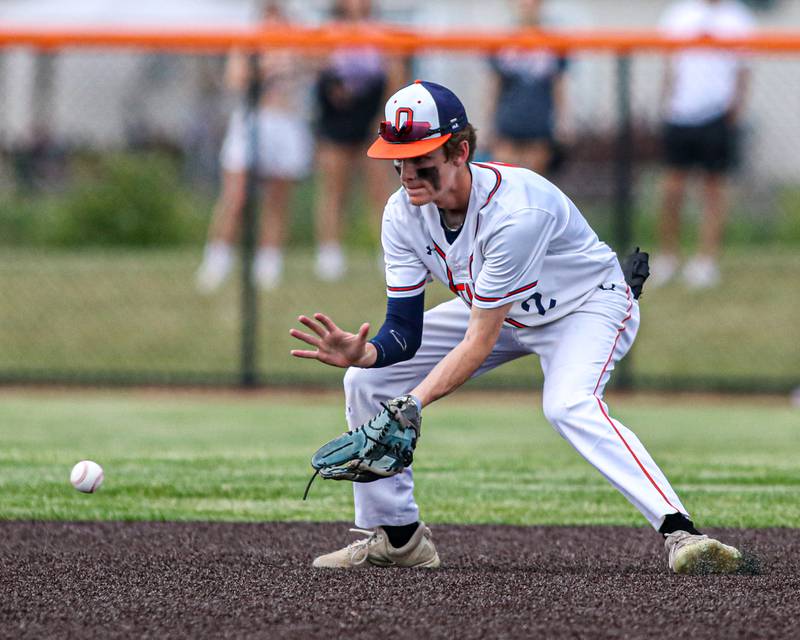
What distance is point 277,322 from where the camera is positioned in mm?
11562

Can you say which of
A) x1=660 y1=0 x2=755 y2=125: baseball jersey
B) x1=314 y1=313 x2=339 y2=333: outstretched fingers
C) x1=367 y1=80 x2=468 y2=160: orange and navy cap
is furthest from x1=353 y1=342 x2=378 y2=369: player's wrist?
x1=660 y1=0 x2=755 y2=125: baseball jersey

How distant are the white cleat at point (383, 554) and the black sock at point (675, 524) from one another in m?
0.90

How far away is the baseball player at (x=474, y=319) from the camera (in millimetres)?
4902

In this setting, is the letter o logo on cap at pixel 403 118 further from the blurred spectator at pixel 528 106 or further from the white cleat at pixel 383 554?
the blurred spectator at pixel 528 106

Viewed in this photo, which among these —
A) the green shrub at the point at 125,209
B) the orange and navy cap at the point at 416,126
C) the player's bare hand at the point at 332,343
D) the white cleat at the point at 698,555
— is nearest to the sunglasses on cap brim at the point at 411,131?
the orange and navy cap at the point at 416,126

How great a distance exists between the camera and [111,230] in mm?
14219

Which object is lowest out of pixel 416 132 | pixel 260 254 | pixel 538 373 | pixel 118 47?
pixel 538 373

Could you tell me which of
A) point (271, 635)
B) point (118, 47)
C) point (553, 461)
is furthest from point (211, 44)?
point (271, 635)

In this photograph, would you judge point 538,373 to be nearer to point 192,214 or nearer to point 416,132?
point 192,214

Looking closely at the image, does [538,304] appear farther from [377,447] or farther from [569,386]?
[377,447]

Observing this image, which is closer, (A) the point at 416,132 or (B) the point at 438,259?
(A) the point at 416,132

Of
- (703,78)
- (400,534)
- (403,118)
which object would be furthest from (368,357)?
(703,78)

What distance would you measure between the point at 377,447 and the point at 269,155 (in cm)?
688

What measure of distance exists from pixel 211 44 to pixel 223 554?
5.79 metres
